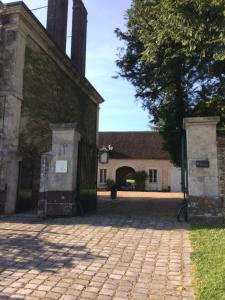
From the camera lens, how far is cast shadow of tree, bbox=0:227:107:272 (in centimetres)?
513

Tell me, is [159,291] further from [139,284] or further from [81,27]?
[81,27]

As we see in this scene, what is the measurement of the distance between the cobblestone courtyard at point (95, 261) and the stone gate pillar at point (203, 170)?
2.72 feet

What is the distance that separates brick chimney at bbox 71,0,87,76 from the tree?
3460 millimetres

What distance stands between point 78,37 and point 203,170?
13802 millimetres

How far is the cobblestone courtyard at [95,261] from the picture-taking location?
4.14 m

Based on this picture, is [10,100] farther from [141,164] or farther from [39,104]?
[141,164]

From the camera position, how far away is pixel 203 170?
9.05 metres

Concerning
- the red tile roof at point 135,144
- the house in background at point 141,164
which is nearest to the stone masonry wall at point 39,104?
the house in background at point 141,164

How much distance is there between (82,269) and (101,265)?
34 cm

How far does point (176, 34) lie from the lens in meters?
10.0

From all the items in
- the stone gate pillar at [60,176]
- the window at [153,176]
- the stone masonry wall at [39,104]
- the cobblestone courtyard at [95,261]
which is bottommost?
the cobblestone courtyard at [95,261]

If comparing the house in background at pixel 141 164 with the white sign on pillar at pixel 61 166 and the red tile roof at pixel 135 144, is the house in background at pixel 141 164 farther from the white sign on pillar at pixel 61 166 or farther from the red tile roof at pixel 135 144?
the white sign on pillar at pixel 61 166

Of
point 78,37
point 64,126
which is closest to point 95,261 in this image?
point 64,126

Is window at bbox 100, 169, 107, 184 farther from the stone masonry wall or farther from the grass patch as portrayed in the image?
the grass patch
